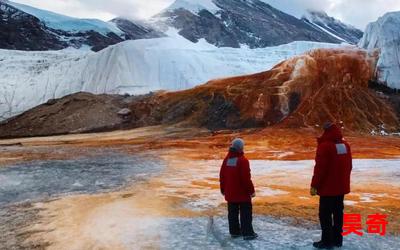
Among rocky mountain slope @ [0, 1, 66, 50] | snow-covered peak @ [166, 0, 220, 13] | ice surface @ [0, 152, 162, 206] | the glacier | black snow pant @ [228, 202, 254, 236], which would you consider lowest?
ice surface @ [0, 152, 162, 206]

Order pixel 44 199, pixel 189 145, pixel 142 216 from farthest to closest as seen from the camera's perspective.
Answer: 1. pixel 189 145
2. pixel 44 199
3. pixel 142 216

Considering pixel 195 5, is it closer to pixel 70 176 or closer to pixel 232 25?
pixel 232 25

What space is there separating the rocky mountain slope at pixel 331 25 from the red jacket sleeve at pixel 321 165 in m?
163

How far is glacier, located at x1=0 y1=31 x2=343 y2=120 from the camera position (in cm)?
4328

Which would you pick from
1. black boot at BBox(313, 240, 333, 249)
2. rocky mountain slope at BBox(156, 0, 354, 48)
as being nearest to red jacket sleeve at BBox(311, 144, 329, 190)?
black boot at BBox(313, 240, 333, 249)

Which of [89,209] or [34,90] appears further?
[34,90]

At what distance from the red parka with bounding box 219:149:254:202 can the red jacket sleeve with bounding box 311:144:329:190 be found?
0.93 metres

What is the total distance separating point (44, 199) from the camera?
35.0 feet

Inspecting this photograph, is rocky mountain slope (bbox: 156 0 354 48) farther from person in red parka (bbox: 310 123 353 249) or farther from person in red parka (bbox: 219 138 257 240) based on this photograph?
person in red parka (bbox: 310 123 353 249)

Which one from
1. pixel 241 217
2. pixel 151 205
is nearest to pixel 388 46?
pixel 151 205

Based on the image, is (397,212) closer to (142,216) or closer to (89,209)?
(142,216)

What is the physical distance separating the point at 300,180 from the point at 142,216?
18.3 feet

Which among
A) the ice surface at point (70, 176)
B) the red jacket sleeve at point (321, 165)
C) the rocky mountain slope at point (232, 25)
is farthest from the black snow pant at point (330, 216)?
the rocky mountain slope at point (232, 25)

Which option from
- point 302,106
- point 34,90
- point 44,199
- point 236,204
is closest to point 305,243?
point 236,204
